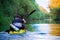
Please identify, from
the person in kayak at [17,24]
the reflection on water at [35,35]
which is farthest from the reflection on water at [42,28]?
the person in kayak at [17,24]

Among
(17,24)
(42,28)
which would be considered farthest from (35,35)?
(17,24)

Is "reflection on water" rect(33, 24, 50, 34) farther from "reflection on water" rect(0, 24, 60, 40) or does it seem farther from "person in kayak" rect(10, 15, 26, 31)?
"person in kayak" rect(10, 15, 26, 31)

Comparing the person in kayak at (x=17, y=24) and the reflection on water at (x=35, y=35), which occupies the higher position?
the person in kayak at (x=17, y=24)

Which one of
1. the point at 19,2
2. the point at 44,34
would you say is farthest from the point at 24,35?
the point at 19,2

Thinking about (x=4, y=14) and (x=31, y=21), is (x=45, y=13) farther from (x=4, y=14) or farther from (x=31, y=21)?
(x=4, y=14)

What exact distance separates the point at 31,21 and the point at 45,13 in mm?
168

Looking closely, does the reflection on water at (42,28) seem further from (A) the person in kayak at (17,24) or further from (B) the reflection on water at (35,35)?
(A) the person in kayak at (17,24)

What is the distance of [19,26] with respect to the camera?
2.21 metres

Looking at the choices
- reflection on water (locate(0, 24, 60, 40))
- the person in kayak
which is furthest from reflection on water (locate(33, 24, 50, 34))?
the person in kayak

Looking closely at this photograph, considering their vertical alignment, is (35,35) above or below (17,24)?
below

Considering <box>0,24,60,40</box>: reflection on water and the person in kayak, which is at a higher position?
the person in kayak

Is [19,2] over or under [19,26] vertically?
A: over

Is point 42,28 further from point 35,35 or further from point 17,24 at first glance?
point 17,24

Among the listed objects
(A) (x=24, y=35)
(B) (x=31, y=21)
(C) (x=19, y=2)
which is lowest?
(A) (x=24, y=35)
